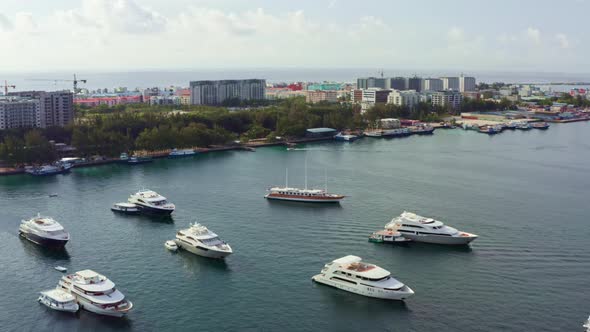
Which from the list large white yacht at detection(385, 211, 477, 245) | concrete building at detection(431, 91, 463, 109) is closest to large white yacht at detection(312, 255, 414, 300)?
large white yacht at detection(385, 211, 477, 245)

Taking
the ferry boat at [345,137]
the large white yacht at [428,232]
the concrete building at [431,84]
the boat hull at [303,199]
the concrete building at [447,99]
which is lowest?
the large white yacht at [428,232]

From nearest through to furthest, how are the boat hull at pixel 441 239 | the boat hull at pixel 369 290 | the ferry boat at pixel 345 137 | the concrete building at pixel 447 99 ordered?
the boat hull at pixel 369 290 < the boat hull at pixel 441 239 < the ferry boat at pixel 345 137 < the concrete building at pixel 447 99

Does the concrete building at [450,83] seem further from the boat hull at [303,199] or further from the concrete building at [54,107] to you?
the boat hull at [303,199]

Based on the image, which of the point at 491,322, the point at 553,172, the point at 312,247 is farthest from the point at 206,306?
the point at 553,172

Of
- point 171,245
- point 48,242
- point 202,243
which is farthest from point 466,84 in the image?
point 48,242

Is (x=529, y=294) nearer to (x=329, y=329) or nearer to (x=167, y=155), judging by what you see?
(x=329, y=329)

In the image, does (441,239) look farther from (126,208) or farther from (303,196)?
(126,208)

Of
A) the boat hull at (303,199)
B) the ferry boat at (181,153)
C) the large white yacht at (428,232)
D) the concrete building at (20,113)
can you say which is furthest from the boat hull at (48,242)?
the concrete building at (20,113)

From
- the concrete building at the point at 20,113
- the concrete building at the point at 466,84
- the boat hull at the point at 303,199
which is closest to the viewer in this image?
the boat hull at the point at 303,199
